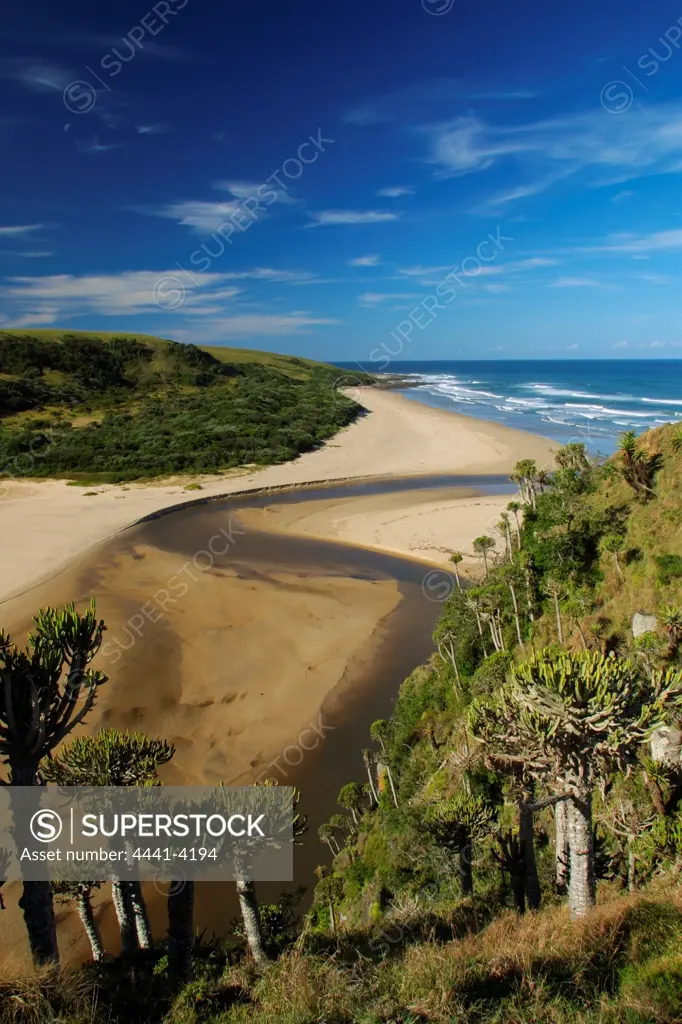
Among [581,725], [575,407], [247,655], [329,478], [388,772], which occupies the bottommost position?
[388,772]

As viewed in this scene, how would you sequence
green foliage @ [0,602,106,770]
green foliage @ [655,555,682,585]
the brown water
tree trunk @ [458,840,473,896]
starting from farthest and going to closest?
the brown water → green foliage @ [655,555,682,585] → tree trunk @ [458,840,473,896] → green foliage @ [0,602,106,770]

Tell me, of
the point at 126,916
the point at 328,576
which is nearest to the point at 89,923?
the point at 126,916

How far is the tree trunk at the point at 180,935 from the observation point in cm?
787

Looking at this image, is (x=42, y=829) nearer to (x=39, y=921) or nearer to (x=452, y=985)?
(x=39, y=921)

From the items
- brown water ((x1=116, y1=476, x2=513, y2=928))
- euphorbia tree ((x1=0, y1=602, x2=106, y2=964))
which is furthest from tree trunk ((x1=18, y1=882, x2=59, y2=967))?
brown water ((x1=116, y1=476, x2=513, y2=928))

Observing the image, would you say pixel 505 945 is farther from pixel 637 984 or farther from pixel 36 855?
pixel 36 855

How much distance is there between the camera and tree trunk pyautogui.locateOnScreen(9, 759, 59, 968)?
7805 mm

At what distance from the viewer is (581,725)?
24.4ft

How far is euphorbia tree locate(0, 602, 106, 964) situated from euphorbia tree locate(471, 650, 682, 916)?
652 cm

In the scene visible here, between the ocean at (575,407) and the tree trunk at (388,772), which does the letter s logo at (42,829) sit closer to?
the tree trunk at (388,772)

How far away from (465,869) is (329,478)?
158 ft

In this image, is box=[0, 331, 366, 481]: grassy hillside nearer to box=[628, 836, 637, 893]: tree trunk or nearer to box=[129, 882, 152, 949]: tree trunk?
box=[129, 882, 152, 949]: tree trunk

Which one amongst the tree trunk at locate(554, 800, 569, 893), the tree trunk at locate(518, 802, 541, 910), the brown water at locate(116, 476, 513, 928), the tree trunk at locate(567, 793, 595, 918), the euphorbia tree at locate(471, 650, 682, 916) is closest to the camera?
the euphorbia tree at locate(471, 650, 682, 916)

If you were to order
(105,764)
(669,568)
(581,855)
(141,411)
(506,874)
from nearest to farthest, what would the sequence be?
(581,855) < (105,764) < (506,874) < (669,568) < (141,411)
